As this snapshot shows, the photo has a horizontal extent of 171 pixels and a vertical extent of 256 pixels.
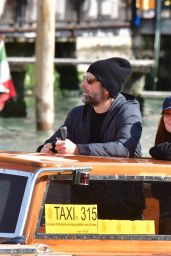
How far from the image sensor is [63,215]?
5.84 metres

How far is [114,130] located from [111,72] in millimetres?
399

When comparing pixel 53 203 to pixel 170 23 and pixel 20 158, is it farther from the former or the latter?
pixel 170 23

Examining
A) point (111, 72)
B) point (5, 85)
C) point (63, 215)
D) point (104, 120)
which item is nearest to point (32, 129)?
point (5, 85)

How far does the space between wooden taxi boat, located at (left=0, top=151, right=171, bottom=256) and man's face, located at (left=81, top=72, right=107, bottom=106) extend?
1106 millimetres

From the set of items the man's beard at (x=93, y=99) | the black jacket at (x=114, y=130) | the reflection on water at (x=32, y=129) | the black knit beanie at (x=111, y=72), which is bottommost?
the reflection on water at (x=32, y=129)

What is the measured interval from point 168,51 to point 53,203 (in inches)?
1026

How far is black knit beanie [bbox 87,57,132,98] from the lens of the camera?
23.7ft

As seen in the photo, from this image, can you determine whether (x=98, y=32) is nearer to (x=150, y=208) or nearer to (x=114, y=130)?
(x=114, y=130)

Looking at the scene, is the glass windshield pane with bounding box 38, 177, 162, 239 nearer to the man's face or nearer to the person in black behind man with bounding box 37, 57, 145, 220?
the person in black behind man with bounding box 37, 57, 145, 220

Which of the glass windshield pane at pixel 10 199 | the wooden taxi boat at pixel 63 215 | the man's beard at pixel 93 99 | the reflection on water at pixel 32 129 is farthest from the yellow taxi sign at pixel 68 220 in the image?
the reflection on water at pixel 32 129

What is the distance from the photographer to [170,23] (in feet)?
98.1

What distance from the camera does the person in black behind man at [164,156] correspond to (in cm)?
613

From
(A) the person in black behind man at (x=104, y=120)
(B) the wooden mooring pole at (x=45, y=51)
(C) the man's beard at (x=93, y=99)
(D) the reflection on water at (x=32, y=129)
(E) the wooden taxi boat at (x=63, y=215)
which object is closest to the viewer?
(E) the wooden taxi boat at (x=63, y=215)

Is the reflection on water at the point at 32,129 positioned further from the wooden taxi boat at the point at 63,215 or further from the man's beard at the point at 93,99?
the wooden taxi boat at the point at 63,215
